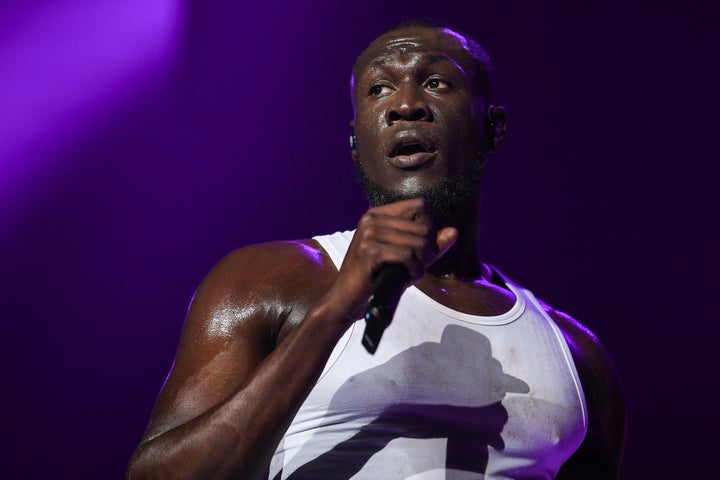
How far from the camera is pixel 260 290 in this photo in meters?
1.55

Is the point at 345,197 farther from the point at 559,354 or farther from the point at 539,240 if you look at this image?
the point at 559,354

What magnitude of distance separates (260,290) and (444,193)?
512 millimetres

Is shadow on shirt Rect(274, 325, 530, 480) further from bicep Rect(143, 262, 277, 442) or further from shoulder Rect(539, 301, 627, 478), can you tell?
shoulder Rect(539, 301, 627, 478)

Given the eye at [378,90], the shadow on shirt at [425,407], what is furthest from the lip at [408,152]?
the shadow on shirt at [425,407]

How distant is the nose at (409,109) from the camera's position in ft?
5.94

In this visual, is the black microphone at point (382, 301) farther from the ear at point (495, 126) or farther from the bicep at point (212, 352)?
the ear at point (495, 126)

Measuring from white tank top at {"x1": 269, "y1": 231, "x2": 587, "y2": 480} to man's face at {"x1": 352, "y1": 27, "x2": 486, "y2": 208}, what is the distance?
0.74ft

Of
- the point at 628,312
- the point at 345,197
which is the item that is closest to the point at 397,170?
the point at 345,197

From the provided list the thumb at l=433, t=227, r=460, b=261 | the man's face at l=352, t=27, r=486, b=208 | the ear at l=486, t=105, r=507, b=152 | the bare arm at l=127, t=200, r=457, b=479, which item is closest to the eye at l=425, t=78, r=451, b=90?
the man's face at l=352, t=27, r=486, b=208

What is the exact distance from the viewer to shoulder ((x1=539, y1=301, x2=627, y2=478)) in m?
1.86

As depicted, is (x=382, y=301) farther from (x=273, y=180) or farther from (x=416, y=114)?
(x=273, y=180)

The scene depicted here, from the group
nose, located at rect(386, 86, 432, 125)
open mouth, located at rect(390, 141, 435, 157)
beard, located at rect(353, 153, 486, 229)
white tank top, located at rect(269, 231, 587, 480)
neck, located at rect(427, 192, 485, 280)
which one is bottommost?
white tank top, located at rect(269, 231, 587, 480)

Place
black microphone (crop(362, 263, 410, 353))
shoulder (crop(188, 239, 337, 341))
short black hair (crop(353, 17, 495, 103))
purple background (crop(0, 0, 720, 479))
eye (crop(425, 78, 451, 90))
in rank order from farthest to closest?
purple background (crop(0, 0, 720, 479)) < short black hair (crop(353, 17, 495, 103)) < eye (crop(425, 78, 451, 90)) < shoulder (crop(188, 239, 337, 341)) < black microphone (crop(362, 263, 410, 353))

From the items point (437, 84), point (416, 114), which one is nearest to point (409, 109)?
point (416, 114)
